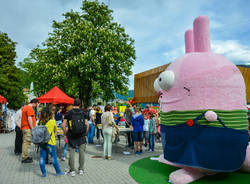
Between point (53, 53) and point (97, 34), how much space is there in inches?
191

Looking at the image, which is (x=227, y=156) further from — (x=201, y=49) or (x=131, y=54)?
(x=131, y=54)

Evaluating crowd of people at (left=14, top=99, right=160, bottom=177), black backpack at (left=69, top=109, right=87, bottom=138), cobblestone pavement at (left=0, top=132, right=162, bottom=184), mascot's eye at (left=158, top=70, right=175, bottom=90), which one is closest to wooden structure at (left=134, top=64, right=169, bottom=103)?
crowd of people at (left=14, top=99, right=160, bottom=177)

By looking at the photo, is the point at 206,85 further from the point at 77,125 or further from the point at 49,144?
the point at 49,144

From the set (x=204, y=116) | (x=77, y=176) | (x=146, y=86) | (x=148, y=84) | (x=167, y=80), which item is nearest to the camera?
(x=204, y=116)

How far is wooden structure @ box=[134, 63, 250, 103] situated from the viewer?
21859mm

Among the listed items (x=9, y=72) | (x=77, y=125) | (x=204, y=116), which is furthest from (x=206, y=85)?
(x=9, y=72)

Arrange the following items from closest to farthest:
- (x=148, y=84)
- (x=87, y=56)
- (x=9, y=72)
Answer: (x=87, y=56) → (x=148, y=84) → (x=9, y=72)

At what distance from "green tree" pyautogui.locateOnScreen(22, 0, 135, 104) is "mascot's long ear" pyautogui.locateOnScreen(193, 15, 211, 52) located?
1434cm

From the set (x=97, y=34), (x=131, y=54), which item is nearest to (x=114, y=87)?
(x=131, y=54)

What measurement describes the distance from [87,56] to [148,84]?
8210 millimetres

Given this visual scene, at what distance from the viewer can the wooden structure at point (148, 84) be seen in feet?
71.7

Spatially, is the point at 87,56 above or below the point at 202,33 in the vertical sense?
above

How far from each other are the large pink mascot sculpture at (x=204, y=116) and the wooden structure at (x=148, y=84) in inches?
639

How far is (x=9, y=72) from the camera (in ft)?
88.3
